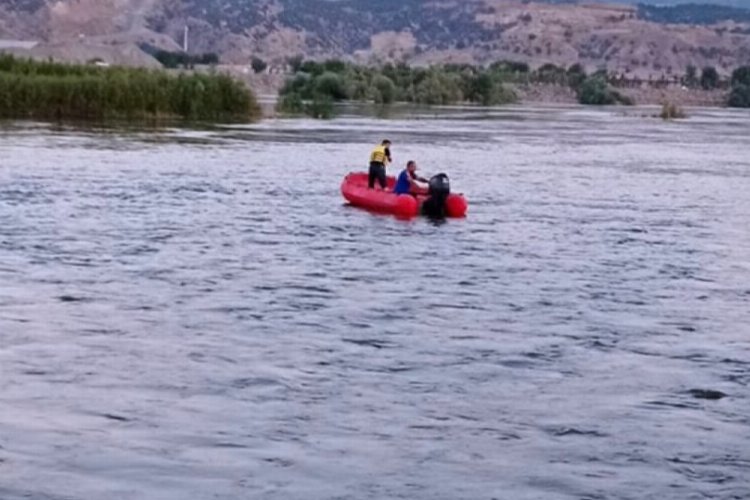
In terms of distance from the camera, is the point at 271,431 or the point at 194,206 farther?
the point at 194,206

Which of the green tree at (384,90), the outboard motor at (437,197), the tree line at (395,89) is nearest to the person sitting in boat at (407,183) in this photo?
the outboard motor at (437,197)

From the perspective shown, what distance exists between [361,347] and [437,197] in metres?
12.9

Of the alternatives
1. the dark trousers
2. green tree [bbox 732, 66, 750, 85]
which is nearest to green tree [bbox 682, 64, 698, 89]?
green tree [bbox 732, 66, 750, 85]

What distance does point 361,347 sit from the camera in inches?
659

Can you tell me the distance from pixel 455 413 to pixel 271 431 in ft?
5.61

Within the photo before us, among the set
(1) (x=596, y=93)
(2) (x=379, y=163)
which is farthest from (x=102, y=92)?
(1) (x=596, y=93)

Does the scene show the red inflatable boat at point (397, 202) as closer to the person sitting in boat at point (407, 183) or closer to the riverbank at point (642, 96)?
the person sitting in boat at point (407, 183)

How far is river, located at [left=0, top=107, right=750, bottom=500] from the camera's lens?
12.3 metres

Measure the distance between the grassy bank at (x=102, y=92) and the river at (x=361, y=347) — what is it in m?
22.9

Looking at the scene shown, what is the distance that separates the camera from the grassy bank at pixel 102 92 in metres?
57.1

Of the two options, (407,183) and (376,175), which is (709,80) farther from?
(407,183)


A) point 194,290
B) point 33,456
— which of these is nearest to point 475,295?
point 194,290

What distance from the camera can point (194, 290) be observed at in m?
20.2

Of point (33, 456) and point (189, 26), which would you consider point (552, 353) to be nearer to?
point (33, 456)
